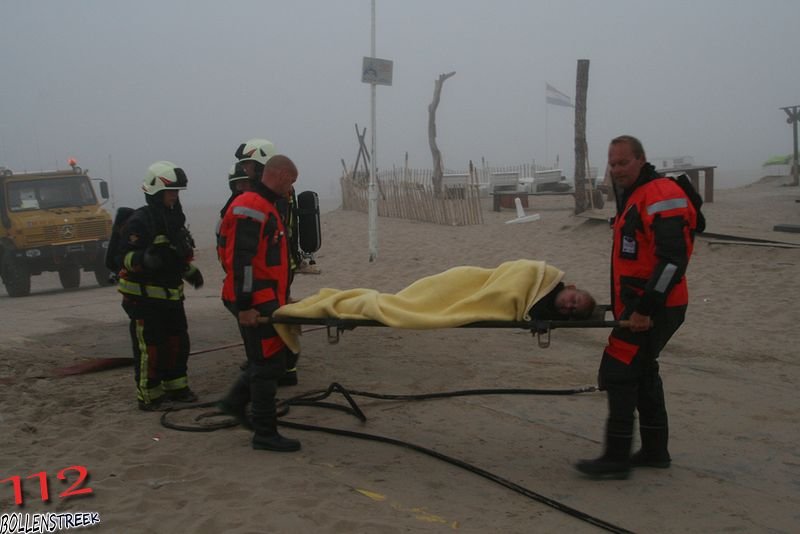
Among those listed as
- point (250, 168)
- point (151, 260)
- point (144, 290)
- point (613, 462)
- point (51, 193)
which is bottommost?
point (613, 462)

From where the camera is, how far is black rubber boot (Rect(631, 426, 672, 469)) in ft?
14.4

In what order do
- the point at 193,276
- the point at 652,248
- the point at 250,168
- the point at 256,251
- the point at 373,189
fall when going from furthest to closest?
1. the point at 373,189
2. the point at 250,168
3. the point at 193,276
4. the point at 256,251
5. the point at 652,248

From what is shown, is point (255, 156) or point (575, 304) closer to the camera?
A: point (575, 304)

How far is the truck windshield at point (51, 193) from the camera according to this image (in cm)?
1582

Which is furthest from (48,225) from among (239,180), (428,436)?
(428,436)

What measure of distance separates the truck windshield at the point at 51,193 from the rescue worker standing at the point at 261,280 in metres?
13.1

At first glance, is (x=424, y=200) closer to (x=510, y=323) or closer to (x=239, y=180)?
(x=239, y=180)

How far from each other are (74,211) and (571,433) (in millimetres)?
14018

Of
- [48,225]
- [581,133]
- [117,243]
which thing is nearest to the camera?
[117,243]

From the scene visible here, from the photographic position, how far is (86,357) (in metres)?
7.48

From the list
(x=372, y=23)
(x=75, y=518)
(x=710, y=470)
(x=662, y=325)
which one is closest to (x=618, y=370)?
(x=662, y=325)

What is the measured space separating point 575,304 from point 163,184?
329 cm

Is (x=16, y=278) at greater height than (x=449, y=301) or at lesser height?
lesser

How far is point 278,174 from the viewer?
15.6ft
